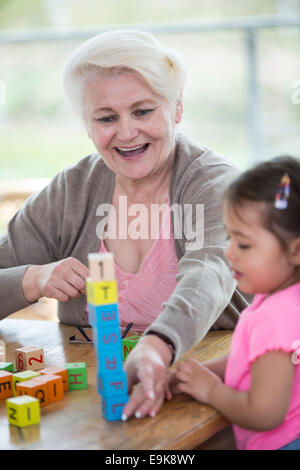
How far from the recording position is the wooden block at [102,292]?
3.50 feet

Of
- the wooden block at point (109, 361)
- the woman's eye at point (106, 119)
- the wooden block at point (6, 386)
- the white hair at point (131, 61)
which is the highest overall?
the white hair at point (131, 61)

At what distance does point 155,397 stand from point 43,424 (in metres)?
0.20

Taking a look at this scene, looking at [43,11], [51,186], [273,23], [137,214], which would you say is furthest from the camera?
[43,11]

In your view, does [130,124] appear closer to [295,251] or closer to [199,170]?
[199,170]

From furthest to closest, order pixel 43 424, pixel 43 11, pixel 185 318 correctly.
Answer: pixel 43 11 < pixel 185 318 < pixel 43 424

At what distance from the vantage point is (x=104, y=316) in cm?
108

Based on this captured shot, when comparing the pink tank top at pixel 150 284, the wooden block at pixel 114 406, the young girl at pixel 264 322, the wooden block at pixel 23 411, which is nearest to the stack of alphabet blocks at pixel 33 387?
the wooden block at pixel 23 411

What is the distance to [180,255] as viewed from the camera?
1743mm

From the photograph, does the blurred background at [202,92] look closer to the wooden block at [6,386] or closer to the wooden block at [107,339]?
the wooden block at [6,386]

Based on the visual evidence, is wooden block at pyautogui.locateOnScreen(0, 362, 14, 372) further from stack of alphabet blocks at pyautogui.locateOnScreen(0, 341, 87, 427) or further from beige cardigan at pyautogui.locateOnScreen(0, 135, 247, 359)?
beige cardigan at pyautogui.locateOnScreen(0, 135, 247, 359)

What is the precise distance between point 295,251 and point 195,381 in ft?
1.01

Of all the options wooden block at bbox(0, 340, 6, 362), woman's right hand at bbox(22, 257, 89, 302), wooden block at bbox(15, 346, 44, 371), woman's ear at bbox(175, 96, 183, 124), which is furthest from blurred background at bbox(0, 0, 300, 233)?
wooden block at bbox(15, 346, 44, 371)

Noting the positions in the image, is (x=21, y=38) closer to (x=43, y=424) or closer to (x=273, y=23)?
(x=273, y=23)


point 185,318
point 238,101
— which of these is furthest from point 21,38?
point 185,318
